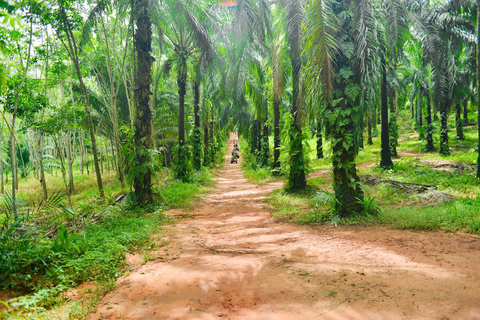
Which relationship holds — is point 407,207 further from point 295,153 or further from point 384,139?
point 384,139

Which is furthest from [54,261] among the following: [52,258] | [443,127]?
[443,127]

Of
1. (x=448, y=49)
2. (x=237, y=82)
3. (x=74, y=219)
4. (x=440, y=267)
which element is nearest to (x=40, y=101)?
(x=74, y=219)

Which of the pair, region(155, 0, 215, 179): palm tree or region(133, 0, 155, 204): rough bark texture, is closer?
region(133, 0, 155, 204): rough bark texture

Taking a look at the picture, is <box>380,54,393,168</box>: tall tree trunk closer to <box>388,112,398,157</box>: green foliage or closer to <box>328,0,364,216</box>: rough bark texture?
<box>388,112,398,157</box>: green foliage

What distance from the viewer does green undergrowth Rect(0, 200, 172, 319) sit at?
2891 mm

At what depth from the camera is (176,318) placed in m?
2.67

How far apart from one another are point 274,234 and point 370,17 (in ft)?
15.3

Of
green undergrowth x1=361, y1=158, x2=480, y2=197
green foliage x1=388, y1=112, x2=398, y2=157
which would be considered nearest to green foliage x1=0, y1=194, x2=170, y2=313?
green undergrowth x1=361, y1=158, x2=480, y2=197

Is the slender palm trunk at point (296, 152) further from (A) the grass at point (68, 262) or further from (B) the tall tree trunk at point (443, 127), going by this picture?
(B) the tall tree trunk at point (443, 127)

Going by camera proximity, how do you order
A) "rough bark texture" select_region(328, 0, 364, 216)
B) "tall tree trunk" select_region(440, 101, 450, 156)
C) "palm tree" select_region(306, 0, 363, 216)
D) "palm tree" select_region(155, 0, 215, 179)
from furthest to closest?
"tall tree trunk" select_region(440, 101, 450, 156) < "palm tree" select_region(155, 0, 215, 179) < "rough bark texture" select_region(328, 0, 364, 216) < "palm tree" select_region(306, 0, 363, 216)

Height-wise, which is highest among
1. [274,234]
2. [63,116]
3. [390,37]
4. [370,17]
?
[390,37]

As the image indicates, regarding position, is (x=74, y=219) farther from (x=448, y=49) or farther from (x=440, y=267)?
(x=448, y=49)

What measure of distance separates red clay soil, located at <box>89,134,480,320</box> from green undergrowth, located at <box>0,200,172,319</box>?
39 centimetres

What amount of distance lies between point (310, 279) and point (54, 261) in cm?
330
